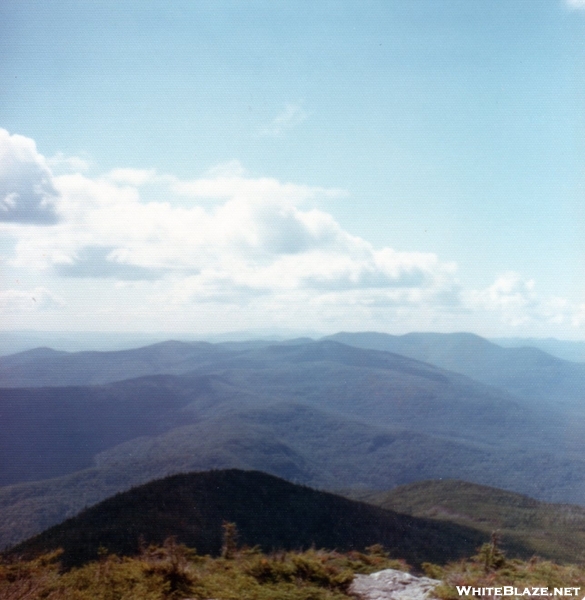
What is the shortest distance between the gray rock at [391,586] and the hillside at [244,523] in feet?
38.5

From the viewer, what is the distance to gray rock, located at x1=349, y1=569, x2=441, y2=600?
7543mm

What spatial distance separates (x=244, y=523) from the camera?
26.9 metres

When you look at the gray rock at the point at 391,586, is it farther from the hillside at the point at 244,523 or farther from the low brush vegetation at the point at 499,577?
A: the hillside at the point at 244,523

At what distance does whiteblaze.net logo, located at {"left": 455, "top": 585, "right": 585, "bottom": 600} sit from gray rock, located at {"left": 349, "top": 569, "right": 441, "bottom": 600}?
62 cm

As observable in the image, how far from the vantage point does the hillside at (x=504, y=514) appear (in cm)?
3362

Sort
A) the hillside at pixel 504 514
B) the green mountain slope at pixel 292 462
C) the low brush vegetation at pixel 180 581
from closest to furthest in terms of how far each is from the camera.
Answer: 1. the low brush vegetation at pixel 180 581
2. the hillside at pixel 504 514
3. the green mountain slope at pixel 292 462

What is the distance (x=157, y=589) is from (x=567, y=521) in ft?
164

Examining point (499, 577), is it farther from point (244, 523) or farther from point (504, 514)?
point (504, 514)

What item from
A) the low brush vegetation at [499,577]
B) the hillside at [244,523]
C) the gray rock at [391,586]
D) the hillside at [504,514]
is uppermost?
the low brush vegetation at [499,577]

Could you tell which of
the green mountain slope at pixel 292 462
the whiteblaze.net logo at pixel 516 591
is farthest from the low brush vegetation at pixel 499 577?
the green mountain slope at pixel 292 462

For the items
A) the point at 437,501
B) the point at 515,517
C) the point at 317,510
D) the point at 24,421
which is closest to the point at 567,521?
the point at 515,517

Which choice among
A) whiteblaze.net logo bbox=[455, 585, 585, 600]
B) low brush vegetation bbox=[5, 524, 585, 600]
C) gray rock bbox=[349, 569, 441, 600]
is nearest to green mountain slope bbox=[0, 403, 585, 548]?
low brush vegetation bbox=[5, 524, 585, 600]

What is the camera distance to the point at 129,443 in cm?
15925

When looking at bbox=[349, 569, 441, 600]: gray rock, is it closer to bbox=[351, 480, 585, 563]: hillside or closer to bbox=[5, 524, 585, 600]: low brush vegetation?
A: bbox=[5, 524, 585, 600]: low brush vegetation
